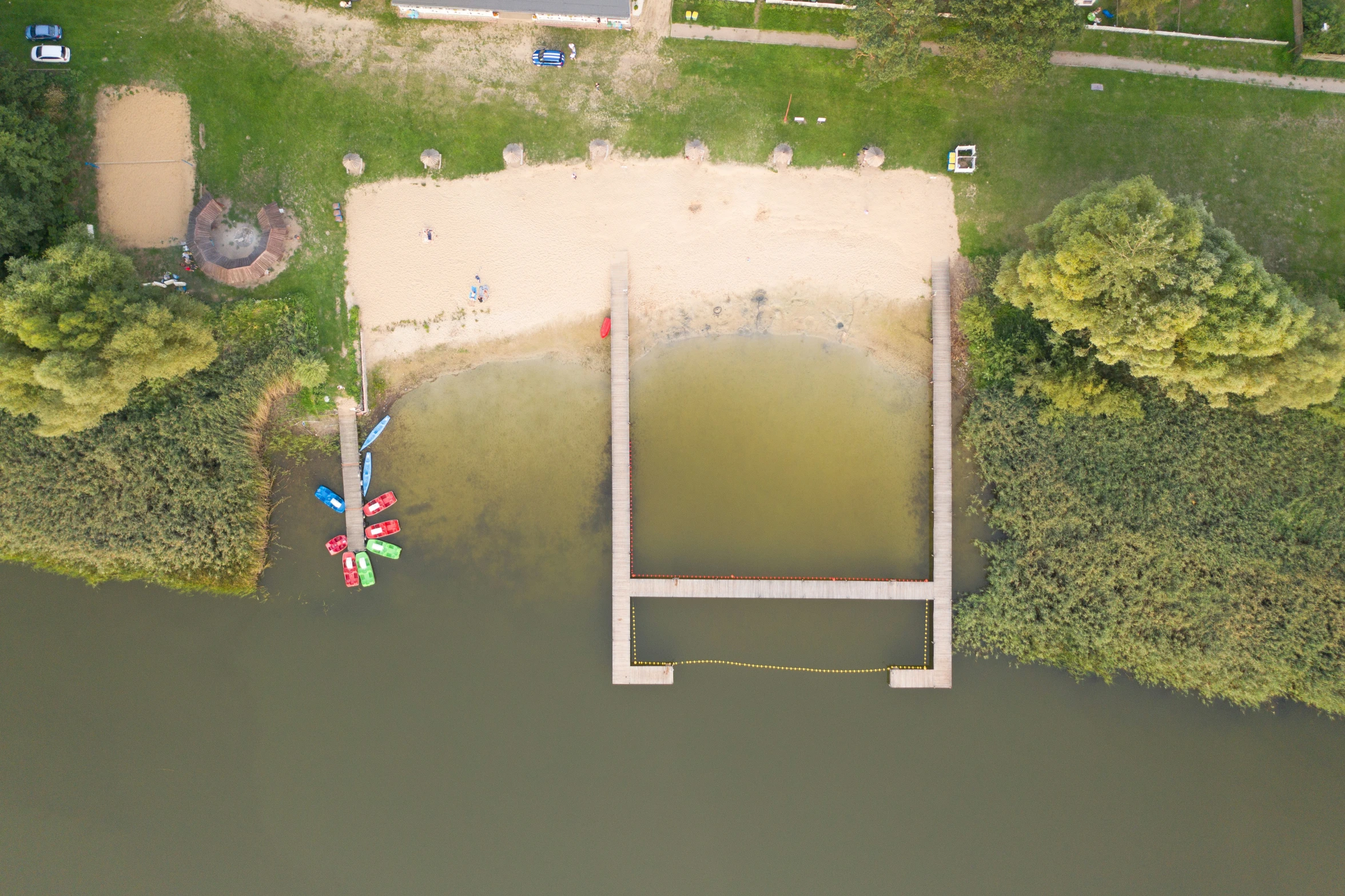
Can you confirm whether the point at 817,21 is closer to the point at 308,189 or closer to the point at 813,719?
the point at 308,189

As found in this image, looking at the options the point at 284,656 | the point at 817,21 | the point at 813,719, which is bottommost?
the point at 813,719

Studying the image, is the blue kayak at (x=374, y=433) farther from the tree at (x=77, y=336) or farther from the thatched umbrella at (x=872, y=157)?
the thatched umbrella at (x=872, y=157)

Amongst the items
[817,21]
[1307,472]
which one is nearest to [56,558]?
[817,21]

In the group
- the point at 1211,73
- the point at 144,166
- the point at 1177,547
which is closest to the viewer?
the point at 1177,547

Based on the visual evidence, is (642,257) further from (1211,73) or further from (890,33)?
(1211,73)

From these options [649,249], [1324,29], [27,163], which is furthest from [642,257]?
[1324,29]

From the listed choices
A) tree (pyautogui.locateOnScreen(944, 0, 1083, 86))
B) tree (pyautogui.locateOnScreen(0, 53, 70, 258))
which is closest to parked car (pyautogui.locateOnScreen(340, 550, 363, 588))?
tree (pyautogui.locateOnScreen(0, 53, 70, 258))
